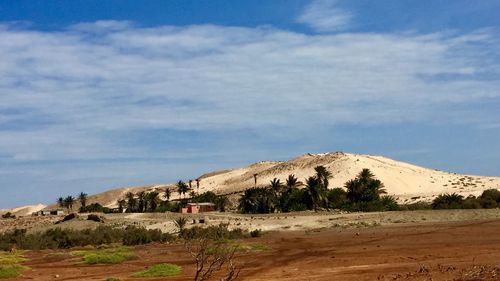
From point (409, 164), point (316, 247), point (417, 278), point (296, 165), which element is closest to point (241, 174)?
point (296, 165)

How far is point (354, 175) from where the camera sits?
14012cm

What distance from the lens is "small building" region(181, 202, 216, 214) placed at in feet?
317

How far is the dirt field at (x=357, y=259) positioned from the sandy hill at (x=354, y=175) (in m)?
71.0

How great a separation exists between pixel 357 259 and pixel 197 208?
234ft

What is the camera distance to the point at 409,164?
173875 millimetres

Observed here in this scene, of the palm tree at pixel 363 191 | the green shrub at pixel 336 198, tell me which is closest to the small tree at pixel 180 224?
the green shrub at pixel 336 198

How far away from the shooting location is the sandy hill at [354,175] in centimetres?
13200

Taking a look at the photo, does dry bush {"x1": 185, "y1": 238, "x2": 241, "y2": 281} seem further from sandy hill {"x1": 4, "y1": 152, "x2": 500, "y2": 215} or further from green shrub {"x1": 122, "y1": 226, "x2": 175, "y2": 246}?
sandy hill {"x1": 4, "y1": 152, "x2": 500, "y2": 215}

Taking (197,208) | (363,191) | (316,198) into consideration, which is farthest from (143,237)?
(197,208)

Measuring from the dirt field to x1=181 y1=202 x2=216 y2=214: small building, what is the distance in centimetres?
4953

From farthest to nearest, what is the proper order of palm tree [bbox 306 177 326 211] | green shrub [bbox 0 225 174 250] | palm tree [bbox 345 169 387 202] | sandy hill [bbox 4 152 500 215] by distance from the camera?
sandy hill [bbox 4 152 500 215]
palm tree [bbox 345 169 387 202]
palm tree [bbox 306 177 326 211]
green shrub [bbox 0 225 174 250]

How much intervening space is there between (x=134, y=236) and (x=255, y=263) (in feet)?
79.6

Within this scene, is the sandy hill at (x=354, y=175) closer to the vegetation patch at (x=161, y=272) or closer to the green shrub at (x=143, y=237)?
the green shrub at (x=143, y=237)

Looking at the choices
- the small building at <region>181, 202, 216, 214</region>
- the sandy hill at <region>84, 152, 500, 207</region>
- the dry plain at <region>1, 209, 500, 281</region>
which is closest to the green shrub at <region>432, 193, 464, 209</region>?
the dry plain at <region>1, 209, 500, 281</region>
